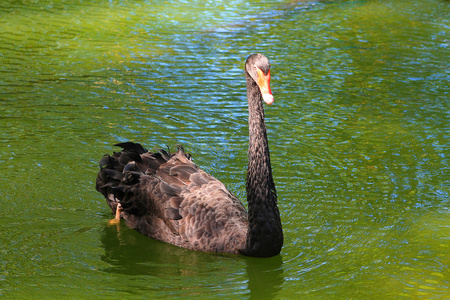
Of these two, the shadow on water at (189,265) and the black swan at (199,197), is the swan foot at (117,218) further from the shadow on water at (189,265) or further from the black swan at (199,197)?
the shadow on water at (189,265)

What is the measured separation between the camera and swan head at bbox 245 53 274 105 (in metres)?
4.47

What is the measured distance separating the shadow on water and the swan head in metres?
1.35

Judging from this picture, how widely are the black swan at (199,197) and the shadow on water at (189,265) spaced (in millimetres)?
74


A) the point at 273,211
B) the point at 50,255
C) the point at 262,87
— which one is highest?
the point at 262,87

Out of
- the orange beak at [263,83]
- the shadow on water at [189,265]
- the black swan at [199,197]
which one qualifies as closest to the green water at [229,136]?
the shadow on water at [189,265]

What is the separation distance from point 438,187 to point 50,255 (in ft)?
11.9

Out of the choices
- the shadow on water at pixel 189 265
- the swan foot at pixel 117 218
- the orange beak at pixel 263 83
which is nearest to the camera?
the orange beak at pixel 263 83

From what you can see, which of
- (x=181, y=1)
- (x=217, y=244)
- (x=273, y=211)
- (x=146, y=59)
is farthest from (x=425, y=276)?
(x=181, y=1)

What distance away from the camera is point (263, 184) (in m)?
4.88

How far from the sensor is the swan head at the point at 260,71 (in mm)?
4469

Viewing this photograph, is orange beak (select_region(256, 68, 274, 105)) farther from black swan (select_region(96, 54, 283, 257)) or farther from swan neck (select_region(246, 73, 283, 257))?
swan neck (select_region(246, 73, 283, 257))

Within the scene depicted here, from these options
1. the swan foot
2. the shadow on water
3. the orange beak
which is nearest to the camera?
the orange beak

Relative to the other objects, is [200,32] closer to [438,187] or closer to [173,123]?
[173,123]

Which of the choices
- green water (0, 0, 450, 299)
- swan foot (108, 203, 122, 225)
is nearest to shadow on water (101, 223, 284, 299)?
green water (0, 0, 450, 299)
